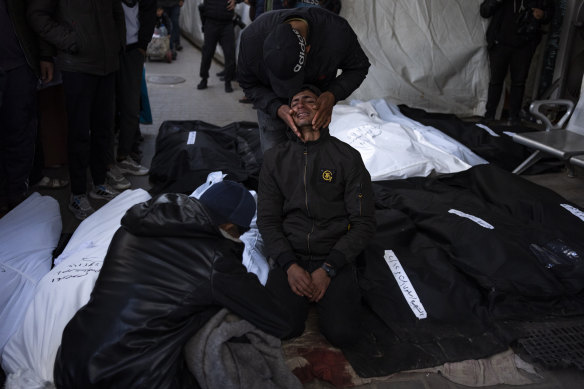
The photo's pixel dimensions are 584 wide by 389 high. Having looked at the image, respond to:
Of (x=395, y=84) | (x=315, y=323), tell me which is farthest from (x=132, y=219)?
(x=395, y=84)

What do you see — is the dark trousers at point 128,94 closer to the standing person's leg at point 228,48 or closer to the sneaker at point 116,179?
the sneaker at point 116,179

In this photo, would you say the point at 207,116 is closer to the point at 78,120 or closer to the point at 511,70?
the point at 78,120

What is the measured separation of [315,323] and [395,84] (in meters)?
4.04

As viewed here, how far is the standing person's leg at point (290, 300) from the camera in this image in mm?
2086

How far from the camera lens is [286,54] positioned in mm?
2086

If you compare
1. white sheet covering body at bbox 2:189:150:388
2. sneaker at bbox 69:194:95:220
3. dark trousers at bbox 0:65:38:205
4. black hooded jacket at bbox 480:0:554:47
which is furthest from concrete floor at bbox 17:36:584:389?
black hooded jacket at bbox 480:0:554:47

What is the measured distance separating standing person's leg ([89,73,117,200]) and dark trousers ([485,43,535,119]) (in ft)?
13.8

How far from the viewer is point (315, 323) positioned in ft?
7.49

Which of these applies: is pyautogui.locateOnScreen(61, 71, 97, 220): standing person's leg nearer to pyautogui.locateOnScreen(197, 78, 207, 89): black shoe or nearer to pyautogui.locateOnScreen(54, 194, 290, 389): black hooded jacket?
pyautogui.locateOnScreen(54, 194, 290, 389): black hooded jacket

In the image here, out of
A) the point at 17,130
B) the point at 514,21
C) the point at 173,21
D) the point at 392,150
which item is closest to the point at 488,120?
the point at 514,21

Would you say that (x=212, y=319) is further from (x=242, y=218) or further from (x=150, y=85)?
(x=150, y=85)

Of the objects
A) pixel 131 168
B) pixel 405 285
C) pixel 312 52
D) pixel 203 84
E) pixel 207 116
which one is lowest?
pixel 203 84

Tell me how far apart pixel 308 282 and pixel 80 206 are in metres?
1.88

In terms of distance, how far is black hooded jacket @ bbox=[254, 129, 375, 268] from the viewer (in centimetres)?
219
